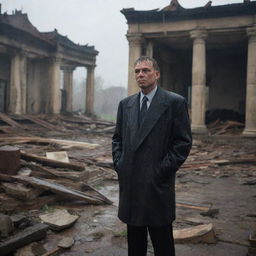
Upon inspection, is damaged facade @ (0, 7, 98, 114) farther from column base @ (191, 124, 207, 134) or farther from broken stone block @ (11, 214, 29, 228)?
broken stone block @ (11, 214, 29, 228)

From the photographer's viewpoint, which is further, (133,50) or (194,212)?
(133,50)

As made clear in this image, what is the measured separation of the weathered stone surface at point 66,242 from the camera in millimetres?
3987

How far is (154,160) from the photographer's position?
2.73m

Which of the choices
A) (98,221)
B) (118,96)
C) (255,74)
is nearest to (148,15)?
(255,74)

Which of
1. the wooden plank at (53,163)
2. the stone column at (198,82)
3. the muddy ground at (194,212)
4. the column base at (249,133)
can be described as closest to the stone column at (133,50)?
the stone column at (198,82)

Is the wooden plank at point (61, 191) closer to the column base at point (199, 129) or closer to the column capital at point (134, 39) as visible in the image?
the column base at point (199, 129)

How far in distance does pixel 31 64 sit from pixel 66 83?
510 cm

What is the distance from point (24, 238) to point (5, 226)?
1.11 feet

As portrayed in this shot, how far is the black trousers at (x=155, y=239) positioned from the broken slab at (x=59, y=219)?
1.88 metres

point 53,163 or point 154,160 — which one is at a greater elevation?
point 154,160

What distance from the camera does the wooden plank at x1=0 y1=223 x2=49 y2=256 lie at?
3.62 m

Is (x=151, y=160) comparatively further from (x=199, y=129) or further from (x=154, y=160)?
(x=199, y=129)

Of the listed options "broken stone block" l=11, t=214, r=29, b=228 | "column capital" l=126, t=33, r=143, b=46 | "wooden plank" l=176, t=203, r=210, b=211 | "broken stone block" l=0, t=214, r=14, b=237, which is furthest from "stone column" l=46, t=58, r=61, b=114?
"broken stone block" l=0, t=214, r=14, b=237

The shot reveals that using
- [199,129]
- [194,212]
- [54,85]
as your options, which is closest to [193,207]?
[194,212]
